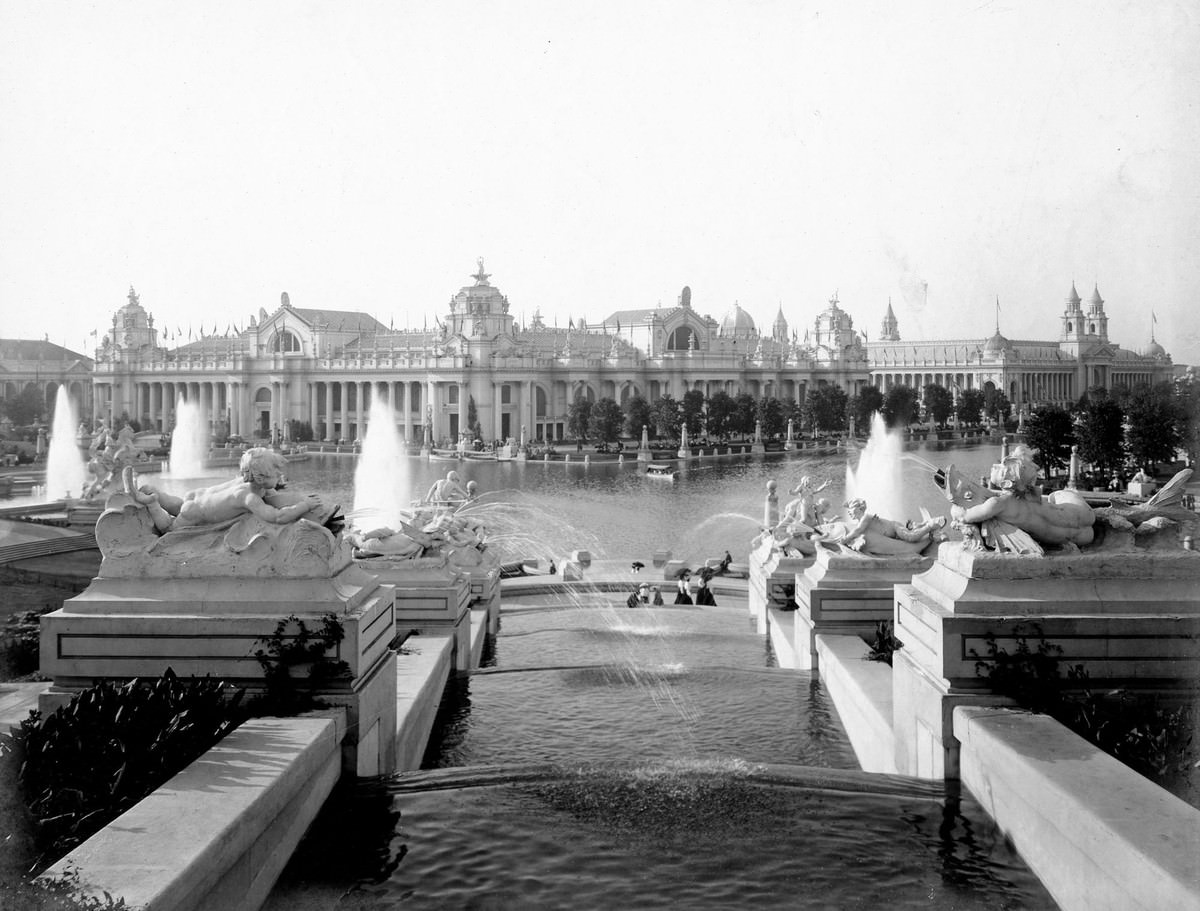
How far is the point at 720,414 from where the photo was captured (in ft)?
288

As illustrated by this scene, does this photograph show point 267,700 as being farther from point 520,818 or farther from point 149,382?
point 149,382

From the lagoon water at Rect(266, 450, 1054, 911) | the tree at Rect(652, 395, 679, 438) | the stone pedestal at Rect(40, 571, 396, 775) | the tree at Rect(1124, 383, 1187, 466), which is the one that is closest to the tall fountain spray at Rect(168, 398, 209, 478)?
the tree at Rect(652, 395, 679, 438)

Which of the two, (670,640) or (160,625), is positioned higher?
(160,625)

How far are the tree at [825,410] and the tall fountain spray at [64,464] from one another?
5527 centimetres

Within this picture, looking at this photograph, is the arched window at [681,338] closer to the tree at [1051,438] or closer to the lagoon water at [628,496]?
the lagoon water at [628,496]

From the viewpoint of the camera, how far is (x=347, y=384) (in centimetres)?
10344

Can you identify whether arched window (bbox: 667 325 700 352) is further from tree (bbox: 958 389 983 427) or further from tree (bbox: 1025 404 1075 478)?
tree (bbox: 1025 404 1075 478)

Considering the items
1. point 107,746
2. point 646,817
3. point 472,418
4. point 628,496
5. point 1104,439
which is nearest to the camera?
point 107,746

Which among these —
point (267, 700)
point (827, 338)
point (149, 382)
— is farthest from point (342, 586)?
point (827, 338)

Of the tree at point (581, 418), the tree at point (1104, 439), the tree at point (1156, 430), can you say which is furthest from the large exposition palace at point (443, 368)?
the tree at point (1156, 430)

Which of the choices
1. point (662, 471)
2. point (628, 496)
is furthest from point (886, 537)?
point (662, 471)

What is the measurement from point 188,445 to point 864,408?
5021 cm

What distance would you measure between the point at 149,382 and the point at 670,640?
10108 cm

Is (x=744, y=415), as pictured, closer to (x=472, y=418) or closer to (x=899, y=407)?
(x=899, y=407)
